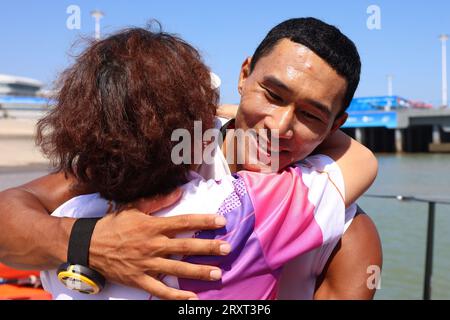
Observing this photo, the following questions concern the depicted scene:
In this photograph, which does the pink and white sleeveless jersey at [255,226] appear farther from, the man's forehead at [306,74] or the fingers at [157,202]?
the man's forehead at [306,74]

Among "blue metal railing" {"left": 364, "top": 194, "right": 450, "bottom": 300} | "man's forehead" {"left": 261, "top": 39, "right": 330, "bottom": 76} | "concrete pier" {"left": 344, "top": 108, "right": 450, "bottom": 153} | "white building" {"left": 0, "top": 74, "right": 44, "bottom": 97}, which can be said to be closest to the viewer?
"man's forehead" {"left": 261, "top": 39, "right": 330, "bottom": 76}

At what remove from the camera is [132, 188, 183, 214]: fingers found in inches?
57.9

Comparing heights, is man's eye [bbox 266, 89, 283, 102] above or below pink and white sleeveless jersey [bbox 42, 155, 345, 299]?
above

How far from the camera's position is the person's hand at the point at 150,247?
55.6 inches

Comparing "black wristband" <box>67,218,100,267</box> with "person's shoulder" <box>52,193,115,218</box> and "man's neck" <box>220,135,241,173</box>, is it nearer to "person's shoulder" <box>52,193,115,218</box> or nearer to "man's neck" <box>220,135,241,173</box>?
"person's shoulder" <box>52,193,115,218</box>

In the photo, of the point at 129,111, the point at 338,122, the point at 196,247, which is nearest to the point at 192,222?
the point at 196,247

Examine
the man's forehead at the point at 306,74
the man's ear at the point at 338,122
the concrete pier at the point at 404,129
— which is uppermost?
the man's forehead at the point at 306,74

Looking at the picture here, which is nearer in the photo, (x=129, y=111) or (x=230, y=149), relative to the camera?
(x=129, y=111)

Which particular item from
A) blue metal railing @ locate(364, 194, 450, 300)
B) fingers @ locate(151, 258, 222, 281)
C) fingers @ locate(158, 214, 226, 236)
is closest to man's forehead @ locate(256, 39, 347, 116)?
fingers @ locate(158, 214, 226, 236)

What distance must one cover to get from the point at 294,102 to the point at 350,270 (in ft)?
1.92

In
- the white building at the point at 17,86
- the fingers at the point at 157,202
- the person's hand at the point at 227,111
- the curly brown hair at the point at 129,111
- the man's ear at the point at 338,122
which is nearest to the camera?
the curly brown hair at the point at 129,111

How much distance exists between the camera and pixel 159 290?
1425mm

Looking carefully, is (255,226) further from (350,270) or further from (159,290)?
(350,270)

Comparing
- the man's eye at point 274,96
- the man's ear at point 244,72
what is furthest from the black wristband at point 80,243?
the man's ear at point 244,72
